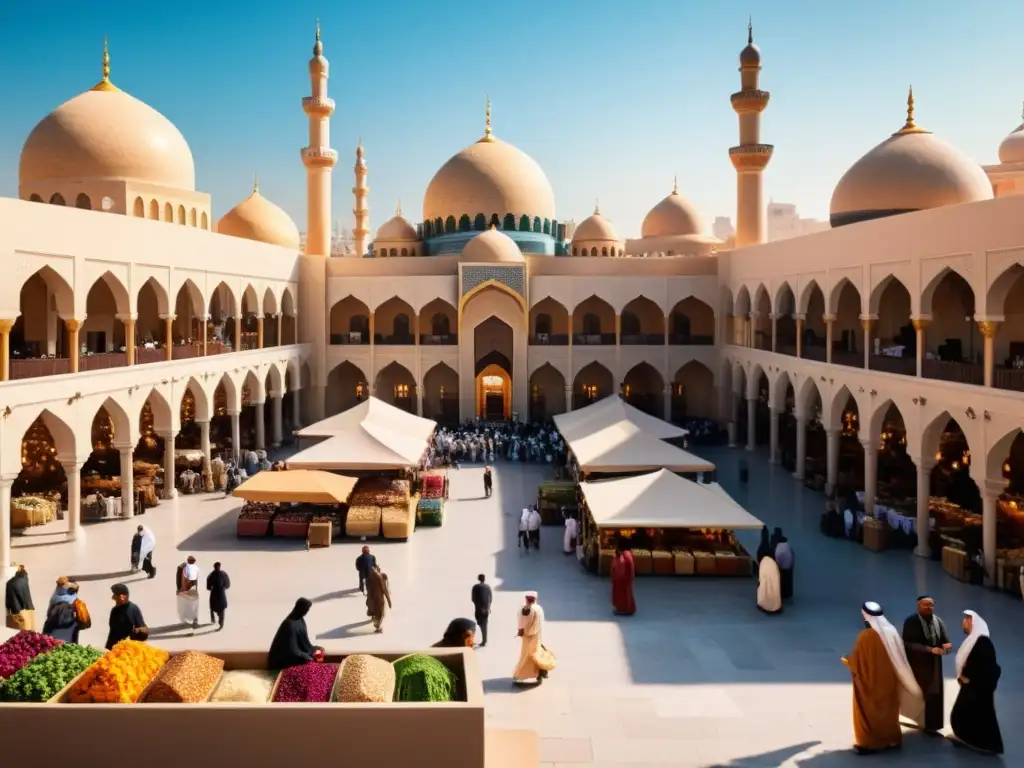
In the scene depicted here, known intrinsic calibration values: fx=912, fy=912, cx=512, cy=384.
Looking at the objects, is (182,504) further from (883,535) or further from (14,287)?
(883,535)

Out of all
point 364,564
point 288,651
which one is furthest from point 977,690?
point 364,564

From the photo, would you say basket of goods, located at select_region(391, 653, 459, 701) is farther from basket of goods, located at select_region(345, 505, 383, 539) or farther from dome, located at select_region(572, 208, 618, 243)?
dome, located at select_region(572, 208, 618, 243)

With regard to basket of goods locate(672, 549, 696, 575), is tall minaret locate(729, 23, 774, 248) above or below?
above

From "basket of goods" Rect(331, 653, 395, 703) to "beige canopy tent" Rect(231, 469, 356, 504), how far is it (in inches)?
358

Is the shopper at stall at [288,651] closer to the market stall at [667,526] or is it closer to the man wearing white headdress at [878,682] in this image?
the man wearing white headdress at [878,682]

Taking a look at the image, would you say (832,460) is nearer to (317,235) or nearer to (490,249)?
(490,249)

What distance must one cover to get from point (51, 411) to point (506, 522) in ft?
26.6

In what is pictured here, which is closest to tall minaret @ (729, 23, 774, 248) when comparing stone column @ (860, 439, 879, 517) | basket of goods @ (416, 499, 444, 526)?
stone column @ (860, 439, 879, 517)

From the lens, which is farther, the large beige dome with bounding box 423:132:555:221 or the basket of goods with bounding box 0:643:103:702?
the large beige dome with bounding box 423:132:555:221

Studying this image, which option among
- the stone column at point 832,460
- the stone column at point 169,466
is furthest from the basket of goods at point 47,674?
the stone column at point 832,460

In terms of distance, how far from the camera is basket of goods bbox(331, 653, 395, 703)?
232 inches

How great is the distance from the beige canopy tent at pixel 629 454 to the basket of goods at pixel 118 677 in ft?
36.7

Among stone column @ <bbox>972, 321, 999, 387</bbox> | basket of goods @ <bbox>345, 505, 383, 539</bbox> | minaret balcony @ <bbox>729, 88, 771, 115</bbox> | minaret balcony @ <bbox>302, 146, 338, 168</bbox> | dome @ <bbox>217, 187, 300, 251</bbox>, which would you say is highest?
minaret balcony @ <bbox>729, 88, 771, 115</bbox>

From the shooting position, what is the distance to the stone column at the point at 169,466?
19266 mm
